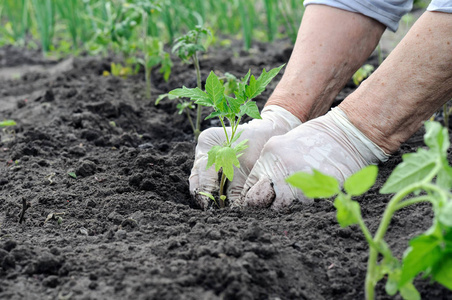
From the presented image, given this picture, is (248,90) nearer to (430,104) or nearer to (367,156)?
(367,156)

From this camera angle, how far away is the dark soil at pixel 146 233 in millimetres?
1169

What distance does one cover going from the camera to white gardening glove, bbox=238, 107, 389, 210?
1692 mm

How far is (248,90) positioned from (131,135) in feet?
3.86

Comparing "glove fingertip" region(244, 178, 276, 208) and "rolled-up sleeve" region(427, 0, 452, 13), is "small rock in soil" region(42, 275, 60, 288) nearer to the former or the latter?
Answer: "glove fingertip" region(244, 178, 276, 208)

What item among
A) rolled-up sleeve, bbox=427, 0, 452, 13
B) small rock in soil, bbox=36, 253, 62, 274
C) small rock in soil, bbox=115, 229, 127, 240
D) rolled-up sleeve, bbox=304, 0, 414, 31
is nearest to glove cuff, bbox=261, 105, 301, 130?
rolled-up sleeve, bbox=304, 0, 414, 31

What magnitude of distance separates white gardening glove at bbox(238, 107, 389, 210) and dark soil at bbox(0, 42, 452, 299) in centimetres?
7

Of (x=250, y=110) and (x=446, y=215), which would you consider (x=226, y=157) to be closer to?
(x=250, y=110)

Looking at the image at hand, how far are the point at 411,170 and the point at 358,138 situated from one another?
891 mm

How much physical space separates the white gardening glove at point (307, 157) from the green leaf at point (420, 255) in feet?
2.63

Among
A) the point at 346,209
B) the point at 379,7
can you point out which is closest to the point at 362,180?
the point at 346,209

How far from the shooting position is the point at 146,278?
3.82 ft

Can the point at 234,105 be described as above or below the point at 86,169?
above

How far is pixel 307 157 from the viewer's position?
1.72m

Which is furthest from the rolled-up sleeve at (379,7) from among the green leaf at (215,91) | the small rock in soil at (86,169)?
the small rock in soil at (86,169)
